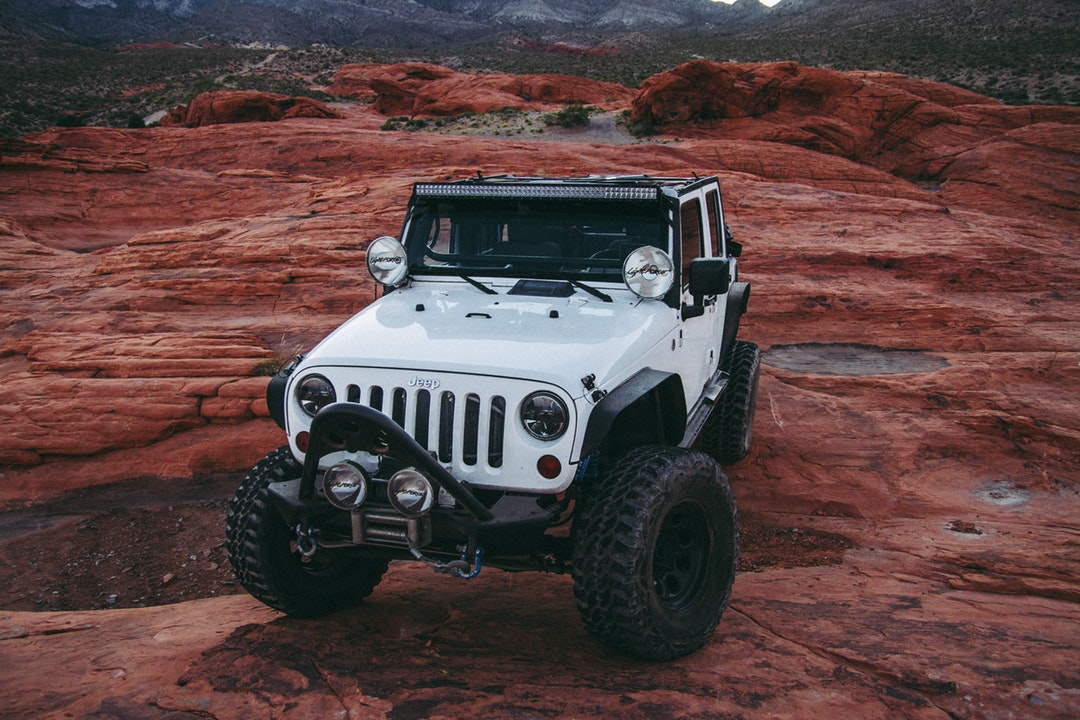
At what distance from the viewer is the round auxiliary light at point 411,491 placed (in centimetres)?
317

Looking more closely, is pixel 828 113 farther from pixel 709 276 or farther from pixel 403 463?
pixel 403 463

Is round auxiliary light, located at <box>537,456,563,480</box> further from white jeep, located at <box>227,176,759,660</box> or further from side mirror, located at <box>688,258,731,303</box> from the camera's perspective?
side mirror, located at <box>688,258,731,303</box>

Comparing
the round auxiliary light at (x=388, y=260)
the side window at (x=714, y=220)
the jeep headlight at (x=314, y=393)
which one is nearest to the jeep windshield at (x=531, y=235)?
the round auxiliary light at (x=388, y=260)

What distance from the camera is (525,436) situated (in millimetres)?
3322

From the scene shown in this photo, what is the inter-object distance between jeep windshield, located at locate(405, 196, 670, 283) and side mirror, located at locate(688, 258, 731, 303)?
0.46 metres

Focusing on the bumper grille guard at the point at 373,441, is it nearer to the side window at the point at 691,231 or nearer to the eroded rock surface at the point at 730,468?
the eroded rock surface at the point at 730,468

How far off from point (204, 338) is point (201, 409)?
4.44ft

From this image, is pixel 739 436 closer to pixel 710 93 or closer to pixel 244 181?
pixel 244 181

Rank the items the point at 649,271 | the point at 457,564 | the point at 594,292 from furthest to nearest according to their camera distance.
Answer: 1. the point at 594,292
2. the point at 649,271
3. the point at 457,564

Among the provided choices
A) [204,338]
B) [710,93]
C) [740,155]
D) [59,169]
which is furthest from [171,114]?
[204,338]

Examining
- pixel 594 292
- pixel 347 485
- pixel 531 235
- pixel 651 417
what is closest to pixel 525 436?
pixel 347 485

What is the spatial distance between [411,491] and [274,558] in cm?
101

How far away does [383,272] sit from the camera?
4816 mm

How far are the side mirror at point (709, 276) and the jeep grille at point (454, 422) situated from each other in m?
1.52
